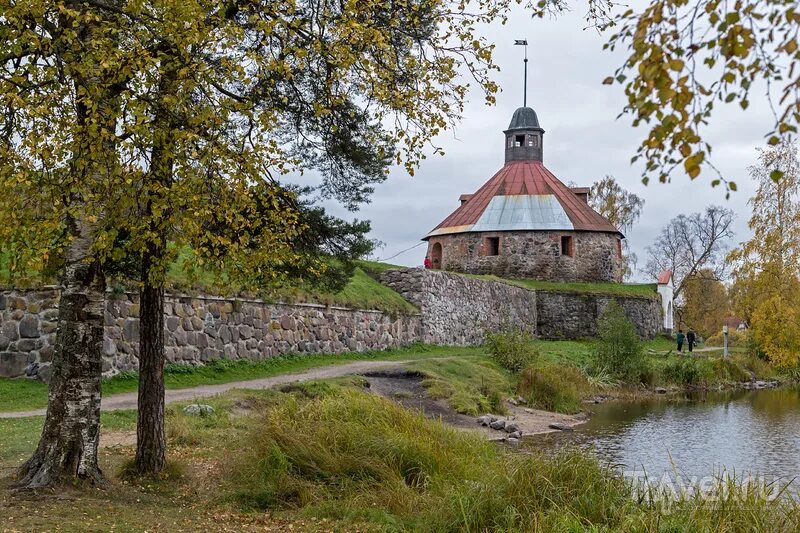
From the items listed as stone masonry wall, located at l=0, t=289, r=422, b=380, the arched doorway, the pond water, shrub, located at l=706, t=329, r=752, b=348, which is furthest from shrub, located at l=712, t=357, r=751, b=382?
the arched doorway

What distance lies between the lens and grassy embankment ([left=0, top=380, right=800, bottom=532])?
20.9 ft

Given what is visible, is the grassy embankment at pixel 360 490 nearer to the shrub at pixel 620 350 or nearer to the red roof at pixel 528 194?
the shrub at pixel 620 350

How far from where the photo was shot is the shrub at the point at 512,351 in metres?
22.9

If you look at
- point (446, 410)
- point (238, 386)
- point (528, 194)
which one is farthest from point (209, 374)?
point (528, 194)

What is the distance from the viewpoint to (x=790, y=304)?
26.9 meters

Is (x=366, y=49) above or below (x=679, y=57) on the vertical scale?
above

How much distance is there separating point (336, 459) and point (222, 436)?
9.23 feet

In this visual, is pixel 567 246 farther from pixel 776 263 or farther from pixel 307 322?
pixel 307 322

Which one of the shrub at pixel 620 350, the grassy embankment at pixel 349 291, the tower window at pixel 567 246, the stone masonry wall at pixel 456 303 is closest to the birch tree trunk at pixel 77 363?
the grassy embankment at pixel 349 291

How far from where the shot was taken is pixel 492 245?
39.8m

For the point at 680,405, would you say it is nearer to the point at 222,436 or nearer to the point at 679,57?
the point at 222,436

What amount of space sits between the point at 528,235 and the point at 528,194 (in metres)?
2.93

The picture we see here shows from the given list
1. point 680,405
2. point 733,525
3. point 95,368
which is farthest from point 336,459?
point 680,405

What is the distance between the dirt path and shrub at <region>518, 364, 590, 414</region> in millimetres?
3387
